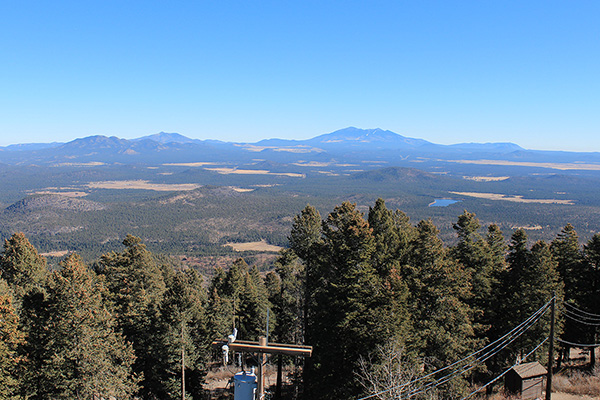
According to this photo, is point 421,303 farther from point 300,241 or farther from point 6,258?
point 6,258

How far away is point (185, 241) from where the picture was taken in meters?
165

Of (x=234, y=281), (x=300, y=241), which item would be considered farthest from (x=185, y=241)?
(x=300, y=241)

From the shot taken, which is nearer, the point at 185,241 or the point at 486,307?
the point at 486,307

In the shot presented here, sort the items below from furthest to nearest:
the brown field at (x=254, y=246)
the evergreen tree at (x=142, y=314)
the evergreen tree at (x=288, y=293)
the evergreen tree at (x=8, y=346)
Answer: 1. the brown field at (x=254, y=246)
2. the evergreen tree at (x=288, y=293)
3. the evergreen tree at (x=142, y=314)
4. the evergreen tree at (x=8, y=346)

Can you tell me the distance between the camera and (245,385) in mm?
11383

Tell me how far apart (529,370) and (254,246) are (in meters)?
133

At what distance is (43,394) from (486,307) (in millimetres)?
25493

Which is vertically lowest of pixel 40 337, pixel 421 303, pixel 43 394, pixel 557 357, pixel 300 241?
pixel 557 357

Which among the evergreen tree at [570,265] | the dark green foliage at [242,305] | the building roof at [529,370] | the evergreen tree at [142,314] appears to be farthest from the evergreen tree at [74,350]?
the evergreen tree at [570,265]

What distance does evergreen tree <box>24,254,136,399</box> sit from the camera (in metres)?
18.7

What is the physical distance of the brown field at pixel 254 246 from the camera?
5849 inches

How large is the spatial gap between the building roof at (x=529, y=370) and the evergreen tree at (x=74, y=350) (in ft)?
71.0

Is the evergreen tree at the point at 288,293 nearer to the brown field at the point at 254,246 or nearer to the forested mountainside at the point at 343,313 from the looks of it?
the forested mountainside at the point at 343,313

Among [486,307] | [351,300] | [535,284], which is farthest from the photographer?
[486,307]
